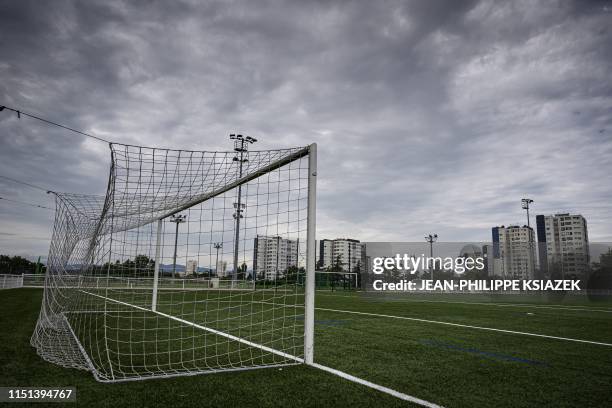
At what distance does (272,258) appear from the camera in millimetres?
7176

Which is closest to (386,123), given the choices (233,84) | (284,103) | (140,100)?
(284,103)

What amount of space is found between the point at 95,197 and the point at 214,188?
3.54 meters

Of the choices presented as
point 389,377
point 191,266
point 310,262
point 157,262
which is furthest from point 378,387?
point 157,262

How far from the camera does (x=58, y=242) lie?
255 inches

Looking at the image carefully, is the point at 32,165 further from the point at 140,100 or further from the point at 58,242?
the point at 58,242

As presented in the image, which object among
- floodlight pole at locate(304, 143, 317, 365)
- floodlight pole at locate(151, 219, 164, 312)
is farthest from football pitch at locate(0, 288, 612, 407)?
floodlight pole at locate(151, 219, 164, 312)

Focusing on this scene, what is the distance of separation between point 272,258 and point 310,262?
3.05 metres

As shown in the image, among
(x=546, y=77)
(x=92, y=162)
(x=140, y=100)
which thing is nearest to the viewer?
(x=140, y=100)

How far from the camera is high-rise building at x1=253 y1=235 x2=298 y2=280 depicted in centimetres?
642

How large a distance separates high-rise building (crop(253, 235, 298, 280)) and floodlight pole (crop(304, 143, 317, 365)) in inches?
72.7

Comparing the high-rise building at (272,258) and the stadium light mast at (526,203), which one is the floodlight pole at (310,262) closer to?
the high-rise building at (272,258)

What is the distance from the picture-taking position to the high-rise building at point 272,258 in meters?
6.42

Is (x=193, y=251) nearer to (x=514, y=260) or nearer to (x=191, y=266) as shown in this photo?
(x=191, y=266)

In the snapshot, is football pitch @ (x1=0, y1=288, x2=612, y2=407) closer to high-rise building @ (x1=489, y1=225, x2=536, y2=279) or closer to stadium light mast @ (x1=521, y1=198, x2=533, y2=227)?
high-rise building @ (x1=489, y1=225, x2=536, y2=279)
